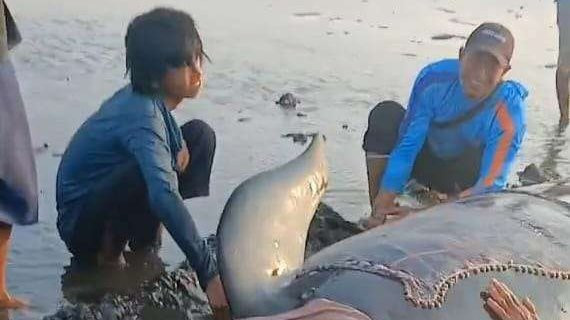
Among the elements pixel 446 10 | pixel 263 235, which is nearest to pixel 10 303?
pixel 263 235

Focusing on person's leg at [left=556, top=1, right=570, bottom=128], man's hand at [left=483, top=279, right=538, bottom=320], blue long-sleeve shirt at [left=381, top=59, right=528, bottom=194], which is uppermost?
man's hand at [left=483, top=279, right=538, bottom=320]

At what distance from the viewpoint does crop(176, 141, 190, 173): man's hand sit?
4152 millimetres

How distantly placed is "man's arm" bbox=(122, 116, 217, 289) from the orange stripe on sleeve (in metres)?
1.34

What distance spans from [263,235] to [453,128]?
1987mm

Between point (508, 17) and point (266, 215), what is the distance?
9676 mm

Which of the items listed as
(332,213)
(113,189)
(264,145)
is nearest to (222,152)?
(264,145)

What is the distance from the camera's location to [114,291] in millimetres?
4098

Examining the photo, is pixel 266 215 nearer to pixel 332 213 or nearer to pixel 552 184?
pixel 552 184

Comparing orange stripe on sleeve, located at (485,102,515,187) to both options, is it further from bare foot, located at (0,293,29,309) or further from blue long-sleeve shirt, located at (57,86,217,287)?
bare foot, located at (0,293,29,309)

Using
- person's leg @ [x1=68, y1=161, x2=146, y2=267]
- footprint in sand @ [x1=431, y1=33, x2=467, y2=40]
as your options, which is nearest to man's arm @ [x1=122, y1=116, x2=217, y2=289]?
person's leg @ [x1=68, y1=161, x2=146, y2=267]

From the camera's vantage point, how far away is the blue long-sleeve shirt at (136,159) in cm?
364

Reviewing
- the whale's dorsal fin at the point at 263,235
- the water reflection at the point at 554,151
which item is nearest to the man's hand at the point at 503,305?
the whale's dorsal fin at the point at 263,235

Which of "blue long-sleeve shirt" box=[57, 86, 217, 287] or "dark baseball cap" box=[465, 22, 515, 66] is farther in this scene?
"dark baseball cap" box=[465, 22, 515, 66]

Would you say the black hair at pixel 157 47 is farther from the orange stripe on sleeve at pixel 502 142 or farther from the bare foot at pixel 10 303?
the orange stripe on sleeve at pixel 502 142
